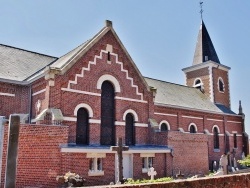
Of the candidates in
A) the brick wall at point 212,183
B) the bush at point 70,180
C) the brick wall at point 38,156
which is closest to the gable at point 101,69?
the brick wall at point 38,156

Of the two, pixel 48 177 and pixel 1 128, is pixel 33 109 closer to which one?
pixel 48 177

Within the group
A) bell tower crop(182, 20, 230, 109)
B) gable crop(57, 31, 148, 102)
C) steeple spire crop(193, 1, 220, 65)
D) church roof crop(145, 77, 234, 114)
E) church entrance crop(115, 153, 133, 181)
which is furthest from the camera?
steeple spire crop(193, 1, 220, 65)

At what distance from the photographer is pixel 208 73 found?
115 feet

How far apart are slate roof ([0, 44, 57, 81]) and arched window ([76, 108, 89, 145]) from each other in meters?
4.60

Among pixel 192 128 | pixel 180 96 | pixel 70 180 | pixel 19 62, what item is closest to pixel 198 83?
pixel 180 96

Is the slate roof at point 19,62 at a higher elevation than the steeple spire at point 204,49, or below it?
below

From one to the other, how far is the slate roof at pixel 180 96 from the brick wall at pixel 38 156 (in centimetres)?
1299

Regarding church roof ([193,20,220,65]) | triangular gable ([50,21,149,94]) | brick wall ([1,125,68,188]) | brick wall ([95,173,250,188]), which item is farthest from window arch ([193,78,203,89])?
brick wall ([95,173,250,188])

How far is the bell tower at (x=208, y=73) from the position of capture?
34.7 metres

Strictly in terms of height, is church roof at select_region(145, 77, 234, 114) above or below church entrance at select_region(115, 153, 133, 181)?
above

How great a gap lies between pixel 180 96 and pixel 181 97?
0.21 m

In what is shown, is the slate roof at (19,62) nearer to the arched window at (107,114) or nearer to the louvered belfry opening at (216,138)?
the arched window at (107,114)

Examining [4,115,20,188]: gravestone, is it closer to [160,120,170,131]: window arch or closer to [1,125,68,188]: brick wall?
[1,125,68,188]: brick wall

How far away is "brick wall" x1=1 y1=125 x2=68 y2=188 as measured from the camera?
43.3 feet
